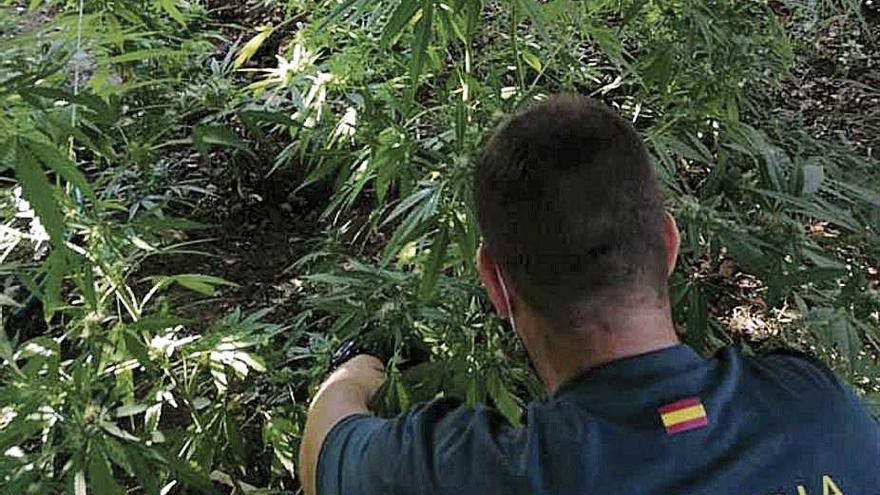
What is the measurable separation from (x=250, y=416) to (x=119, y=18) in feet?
2.44

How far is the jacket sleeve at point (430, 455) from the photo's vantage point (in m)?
0.99

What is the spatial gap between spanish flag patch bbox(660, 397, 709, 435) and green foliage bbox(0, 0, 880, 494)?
0.48 meters

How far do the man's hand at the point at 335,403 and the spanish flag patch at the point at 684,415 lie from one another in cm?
40

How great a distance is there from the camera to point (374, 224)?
7.07ft

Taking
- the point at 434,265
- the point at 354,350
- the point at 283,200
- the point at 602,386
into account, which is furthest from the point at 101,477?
the point at 283,200

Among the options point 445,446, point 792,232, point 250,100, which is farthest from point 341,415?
point 250,100

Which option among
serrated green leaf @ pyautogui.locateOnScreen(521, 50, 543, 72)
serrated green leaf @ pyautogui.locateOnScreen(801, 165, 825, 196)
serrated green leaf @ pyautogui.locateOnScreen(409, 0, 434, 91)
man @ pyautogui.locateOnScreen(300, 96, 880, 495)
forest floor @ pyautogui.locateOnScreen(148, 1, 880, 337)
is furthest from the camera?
forest floor @ pyautogui.locateOnScreen(148, 1, 880, 337)

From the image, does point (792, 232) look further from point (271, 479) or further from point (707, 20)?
point (271, 479)

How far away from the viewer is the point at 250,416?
1979 mm

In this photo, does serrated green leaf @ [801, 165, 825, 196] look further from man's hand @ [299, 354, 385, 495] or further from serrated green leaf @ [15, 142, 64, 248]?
serrated green leaf @ [15, 142, 64, 248]

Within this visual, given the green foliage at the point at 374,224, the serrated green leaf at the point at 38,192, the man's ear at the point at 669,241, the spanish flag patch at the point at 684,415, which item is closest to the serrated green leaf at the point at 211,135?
the green foliage at the point at 374,224

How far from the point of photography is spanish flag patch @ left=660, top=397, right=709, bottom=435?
3.16 feet

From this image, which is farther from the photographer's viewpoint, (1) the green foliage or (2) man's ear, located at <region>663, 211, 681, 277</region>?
(1) the green foliage

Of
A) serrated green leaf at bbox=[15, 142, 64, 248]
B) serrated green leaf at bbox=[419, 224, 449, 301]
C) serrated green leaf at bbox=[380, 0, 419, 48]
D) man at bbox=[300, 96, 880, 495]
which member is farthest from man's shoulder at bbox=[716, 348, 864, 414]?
serrated green leaf at bbox=[15, 142, 64, 248]
